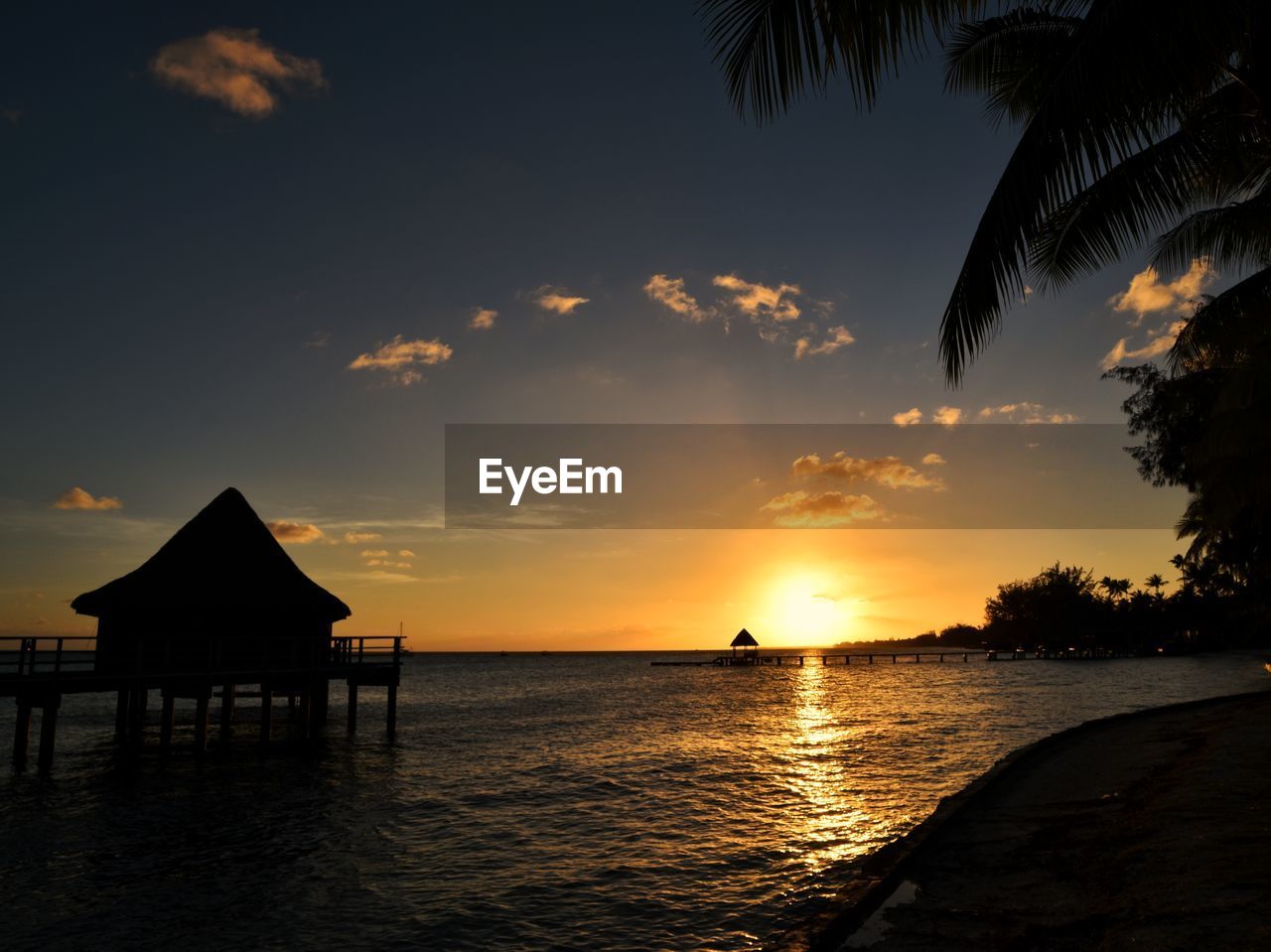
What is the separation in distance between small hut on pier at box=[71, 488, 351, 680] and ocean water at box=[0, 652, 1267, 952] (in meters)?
3.15

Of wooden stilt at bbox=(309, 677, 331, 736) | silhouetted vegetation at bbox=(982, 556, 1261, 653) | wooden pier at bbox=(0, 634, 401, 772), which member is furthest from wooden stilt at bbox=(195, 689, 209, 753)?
silhouetted vegetation at bbox=(982, 556, 1261, 653)

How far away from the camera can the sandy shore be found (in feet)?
21.2

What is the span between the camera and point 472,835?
48.8ft

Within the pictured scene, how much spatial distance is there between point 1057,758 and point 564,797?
10.5 meters

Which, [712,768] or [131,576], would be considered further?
[131,576]

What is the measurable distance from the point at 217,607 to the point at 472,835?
621 inches

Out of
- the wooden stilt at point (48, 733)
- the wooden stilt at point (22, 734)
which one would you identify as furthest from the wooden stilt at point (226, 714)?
the wooden stilt at point (22, 734)

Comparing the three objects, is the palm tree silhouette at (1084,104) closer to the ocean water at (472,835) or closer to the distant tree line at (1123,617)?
the ocean water at (472,835)

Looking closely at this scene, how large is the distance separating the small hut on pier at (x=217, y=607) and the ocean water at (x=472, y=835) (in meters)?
3.15

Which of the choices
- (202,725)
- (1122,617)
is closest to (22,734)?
(202,725)

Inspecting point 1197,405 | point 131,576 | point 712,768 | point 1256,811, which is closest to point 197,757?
point 131,576

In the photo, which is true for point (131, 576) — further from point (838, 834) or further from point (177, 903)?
point (838, 834)

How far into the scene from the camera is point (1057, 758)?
16203 millimetres

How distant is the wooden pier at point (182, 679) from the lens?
21.5m
